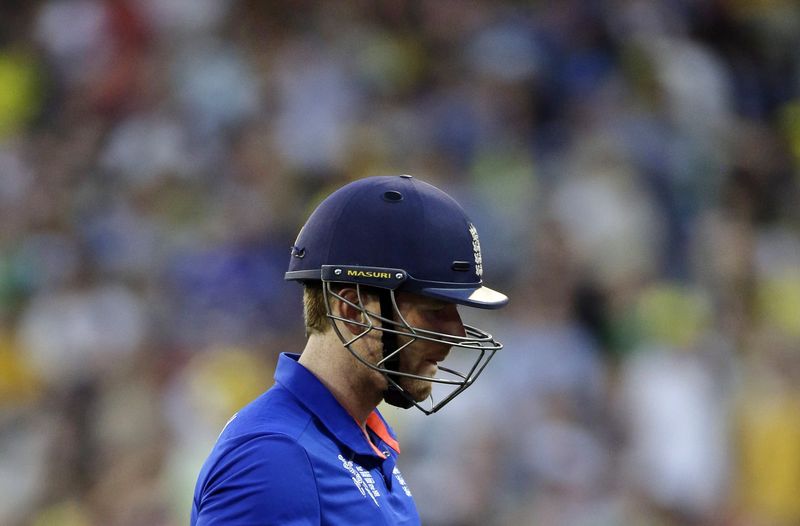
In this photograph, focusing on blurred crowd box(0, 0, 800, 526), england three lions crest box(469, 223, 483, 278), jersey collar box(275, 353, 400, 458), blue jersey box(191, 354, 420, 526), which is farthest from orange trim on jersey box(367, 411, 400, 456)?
blurred crowd box(0, 0, 800, 526)

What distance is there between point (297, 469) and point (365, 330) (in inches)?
14.5

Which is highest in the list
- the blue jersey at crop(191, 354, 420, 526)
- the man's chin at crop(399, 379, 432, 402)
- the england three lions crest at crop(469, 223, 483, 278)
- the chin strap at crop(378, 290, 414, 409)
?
the england three lions crest at crop(469, 223, 483, 278)

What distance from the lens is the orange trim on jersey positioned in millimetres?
3086

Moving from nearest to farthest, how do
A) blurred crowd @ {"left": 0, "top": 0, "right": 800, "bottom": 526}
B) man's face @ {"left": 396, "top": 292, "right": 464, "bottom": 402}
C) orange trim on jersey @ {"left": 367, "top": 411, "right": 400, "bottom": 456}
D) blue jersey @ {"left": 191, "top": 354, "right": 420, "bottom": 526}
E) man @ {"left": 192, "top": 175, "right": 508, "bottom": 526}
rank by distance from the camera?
1. blue jersey @ {"left": 191, "top": 354, "right": 420, "bottom": 526}
2. man @ {"left": 192, "top": 175, "right": 508, "bottom": 526}
3. man's face @ {"left": 396, "top": 292, "right": 464, "bottom": 402}
4. orange trim on jersey @ {"left": 367, "top": 411, "right": 400, "bottom": 456}
5. blurred crowd @ {"left": 0, "top": 0, "right": 800, "bottom": 526}

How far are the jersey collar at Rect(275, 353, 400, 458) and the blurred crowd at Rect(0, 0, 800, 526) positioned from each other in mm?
3402

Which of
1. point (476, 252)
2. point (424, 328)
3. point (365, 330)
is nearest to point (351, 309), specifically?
point (365, 330)

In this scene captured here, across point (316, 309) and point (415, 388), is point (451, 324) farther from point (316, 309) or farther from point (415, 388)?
point (316, 309)

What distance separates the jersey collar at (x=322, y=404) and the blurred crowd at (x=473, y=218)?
340cm

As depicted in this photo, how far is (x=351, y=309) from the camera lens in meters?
2.82

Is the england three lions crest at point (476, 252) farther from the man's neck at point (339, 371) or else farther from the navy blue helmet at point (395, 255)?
the man's neck at point (339, 371)

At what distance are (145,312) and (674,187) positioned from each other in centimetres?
356

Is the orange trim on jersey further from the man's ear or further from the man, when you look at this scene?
the man's ear

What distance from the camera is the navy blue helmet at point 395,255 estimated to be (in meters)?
2.77

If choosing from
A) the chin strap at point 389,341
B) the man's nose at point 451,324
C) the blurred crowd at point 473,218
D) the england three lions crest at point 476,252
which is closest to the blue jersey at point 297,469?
the chin strap at point 389,341
